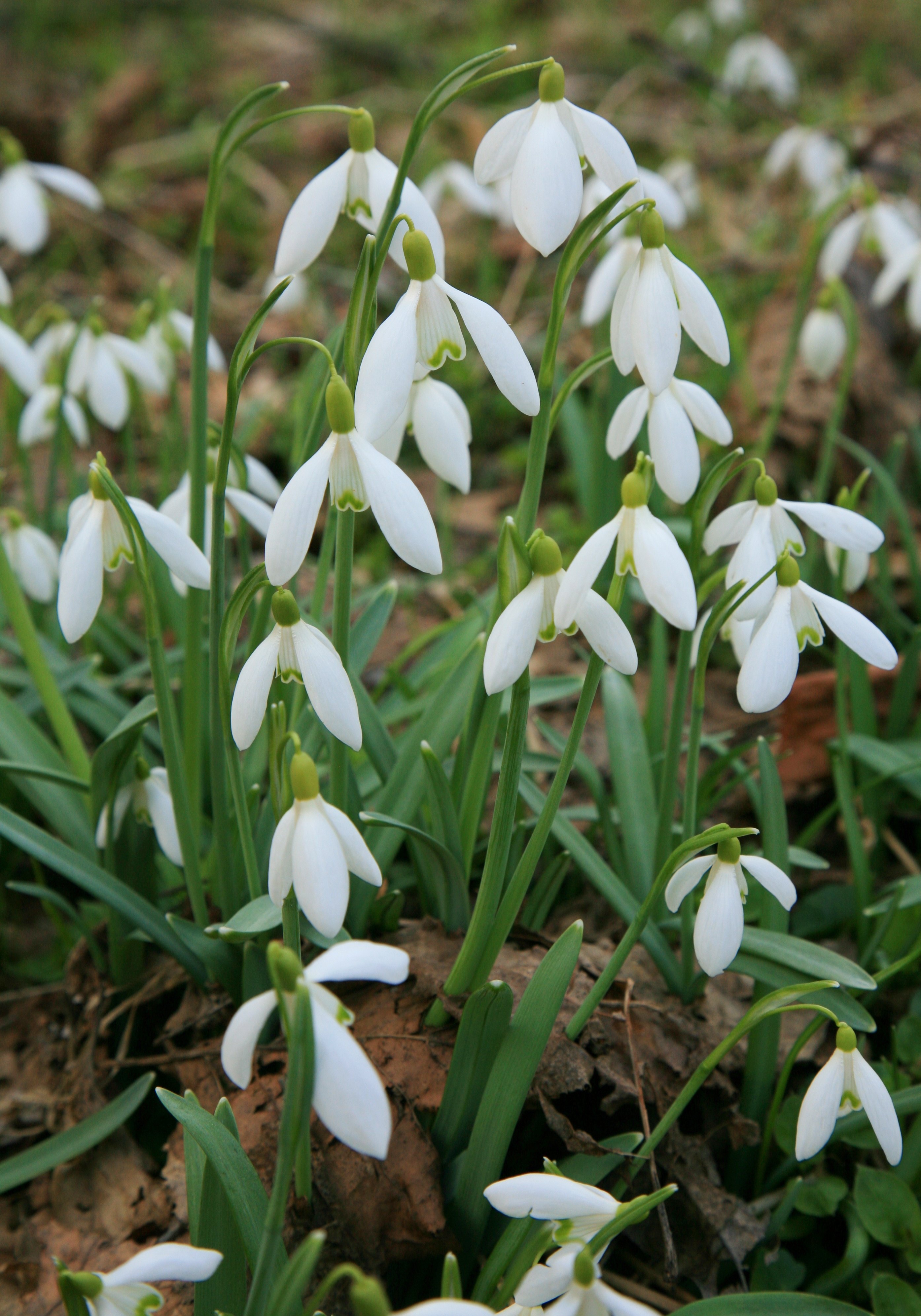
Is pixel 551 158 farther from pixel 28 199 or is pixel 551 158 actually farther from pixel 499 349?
pixel 28 199

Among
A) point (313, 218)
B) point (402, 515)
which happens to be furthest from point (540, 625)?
point (313, 218)

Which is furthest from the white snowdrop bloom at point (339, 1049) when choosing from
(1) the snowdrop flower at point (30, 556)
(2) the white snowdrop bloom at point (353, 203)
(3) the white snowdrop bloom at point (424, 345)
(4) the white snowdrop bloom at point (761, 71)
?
(4) the white snowdrop bloom at point (761, 71)

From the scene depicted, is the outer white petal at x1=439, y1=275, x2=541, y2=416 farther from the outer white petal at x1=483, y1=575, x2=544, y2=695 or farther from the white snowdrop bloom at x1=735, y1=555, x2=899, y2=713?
the white snowdrop bloom at x1=735, y1=555, x2=899, y2=713

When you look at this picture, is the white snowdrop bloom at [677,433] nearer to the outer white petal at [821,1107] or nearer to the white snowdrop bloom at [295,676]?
the white snowdrop bloom at [295,676]

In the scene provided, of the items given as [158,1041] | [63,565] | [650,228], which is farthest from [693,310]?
[158,1041]

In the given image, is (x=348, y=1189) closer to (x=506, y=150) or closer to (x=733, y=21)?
(x=506, y=150)
